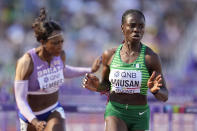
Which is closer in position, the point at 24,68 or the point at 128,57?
the point at 128,57

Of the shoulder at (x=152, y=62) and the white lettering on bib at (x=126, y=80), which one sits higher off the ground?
the shoulder at (x=152, y=62)

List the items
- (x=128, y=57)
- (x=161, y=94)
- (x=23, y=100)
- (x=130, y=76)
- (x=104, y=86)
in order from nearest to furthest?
(x=161, y=94) → (x=130, y=76) → (x=128, y=57) → (x=104, y=86) → (x=23, y=100)

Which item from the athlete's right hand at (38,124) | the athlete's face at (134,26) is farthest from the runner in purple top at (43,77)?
the athlete's face at (134,26)

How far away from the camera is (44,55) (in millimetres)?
6520

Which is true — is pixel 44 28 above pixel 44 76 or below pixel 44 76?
above

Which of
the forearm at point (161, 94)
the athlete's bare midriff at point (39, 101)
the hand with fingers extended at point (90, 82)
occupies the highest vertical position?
the hand with fingers extended at point (90, 82)

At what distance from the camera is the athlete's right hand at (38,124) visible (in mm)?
5875

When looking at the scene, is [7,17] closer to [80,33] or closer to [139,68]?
[80,33]

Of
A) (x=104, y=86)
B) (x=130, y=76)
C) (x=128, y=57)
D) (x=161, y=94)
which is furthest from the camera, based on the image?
(x=104, y=86)

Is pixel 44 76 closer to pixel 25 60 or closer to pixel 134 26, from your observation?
pixel 25 60

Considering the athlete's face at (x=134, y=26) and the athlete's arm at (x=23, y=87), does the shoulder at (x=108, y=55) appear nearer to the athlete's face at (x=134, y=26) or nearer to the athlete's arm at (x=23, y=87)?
the athlete's face at (x=134, y=26)

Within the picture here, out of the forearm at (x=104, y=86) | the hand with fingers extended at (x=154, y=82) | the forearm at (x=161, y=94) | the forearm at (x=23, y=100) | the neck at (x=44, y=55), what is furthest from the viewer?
the neck at (x=44, y=55)

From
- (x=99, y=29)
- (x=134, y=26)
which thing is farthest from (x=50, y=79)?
(x=99, y=29)

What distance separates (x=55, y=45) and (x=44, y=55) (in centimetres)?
23
